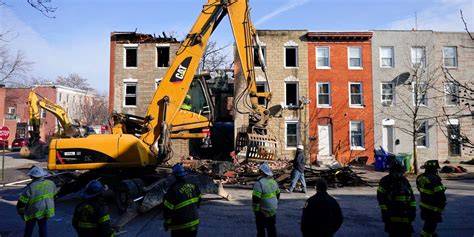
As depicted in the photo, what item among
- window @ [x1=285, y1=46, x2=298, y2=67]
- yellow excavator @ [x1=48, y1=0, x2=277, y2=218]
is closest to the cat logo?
yellow excavator @ [x1=48, y1=0, x2=277, y2=218]

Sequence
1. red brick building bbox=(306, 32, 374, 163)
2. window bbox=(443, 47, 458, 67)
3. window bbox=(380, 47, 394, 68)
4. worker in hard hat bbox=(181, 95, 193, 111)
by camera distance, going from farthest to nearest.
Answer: window bbox=(443, 47, 458, 67), window bbox=(380, 47, 394, 68), red brick building bbox=(306, 32, 374, 163), worker in hard hat bbox=(181, 95, 193, 111)

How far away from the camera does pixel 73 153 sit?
409 inches

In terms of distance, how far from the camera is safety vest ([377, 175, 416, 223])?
640cm

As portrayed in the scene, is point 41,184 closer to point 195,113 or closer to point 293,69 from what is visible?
point 195,113

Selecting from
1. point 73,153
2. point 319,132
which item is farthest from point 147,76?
point 73,153

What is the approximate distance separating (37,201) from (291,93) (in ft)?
68.5

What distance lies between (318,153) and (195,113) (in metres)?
15.0

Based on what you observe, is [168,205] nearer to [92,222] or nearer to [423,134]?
[92,222]

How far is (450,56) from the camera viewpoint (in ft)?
87.3

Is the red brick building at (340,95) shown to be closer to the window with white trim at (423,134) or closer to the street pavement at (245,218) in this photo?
the window with white trim at (423,134)

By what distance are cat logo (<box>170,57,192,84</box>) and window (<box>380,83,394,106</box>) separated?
1873cm

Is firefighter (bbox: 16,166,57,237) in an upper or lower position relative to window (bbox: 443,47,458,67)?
lower

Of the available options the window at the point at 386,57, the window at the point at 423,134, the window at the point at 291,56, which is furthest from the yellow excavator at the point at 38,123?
the window at the point at 423,134

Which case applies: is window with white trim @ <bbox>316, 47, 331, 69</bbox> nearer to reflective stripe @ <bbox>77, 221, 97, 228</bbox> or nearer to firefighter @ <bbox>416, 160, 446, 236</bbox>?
firefighter @ <bbox>416, 160, 446, 236</bbox>
